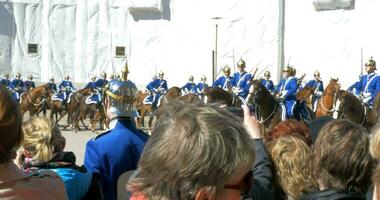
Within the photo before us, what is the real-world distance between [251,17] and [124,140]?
26.9m

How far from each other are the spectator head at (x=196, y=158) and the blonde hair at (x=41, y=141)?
1713mm

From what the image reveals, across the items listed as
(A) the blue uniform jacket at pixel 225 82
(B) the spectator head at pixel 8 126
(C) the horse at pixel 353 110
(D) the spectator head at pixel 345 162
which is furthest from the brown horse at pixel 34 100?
(B) the spectator head at pixel 8 126

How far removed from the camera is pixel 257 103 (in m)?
13.3

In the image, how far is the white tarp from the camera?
29516mm

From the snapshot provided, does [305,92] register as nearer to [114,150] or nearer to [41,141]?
[114,150]

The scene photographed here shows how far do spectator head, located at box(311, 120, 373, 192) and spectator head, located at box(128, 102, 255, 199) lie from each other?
116cm

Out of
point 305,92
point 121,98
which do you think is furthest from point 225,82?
point 121,98

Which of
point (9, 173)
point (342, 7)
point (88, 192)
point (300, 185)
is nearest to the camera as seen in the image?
point (9, 173)

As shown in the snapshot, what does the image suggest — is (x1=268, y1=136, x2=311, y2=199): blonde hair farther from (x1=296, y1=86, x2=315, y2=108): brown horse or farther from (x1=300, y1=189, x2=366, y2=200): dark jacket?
(x1=296, y1=86, x2=315, y2=108): brown horse

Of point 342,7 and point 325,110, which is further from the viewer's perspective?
point 342,7

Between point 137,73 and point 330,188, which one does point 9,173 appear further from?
point 137,73

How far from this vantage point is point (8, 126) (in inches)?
99.3

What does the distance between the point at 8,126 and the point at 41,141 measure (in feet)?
3.74

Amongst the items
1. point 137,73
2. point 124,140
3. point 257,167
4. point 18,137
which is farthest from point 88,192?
point 137,73
